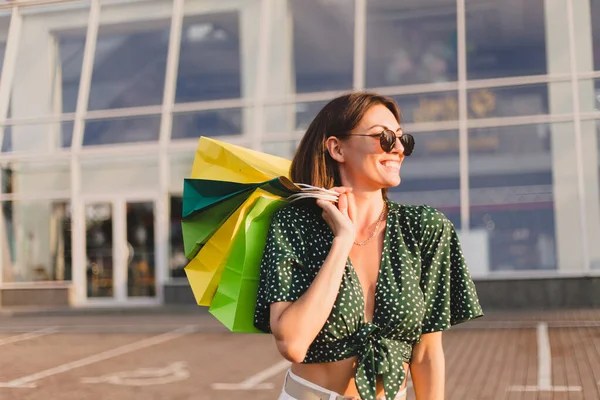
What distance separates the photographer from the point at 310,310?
194 centimetres

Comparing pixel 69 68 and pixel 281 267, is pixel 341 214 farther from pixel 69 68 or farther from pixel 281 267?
pixel 69 68

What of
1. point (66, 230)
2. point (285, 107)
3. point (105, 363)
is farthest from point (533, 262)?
point (66, 230)

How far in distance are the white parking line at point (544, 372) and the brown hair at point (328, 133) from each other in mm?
5362

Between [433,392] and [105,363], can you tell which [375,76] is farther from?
[433,392]

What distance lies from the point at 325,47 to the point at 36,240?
7677mm

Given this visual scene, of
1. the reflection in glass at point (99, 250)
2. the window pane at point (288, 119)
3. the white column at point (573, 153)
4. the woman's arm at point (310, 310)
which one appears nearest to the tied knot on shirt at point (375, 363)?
the woman's arm at point (310, 310)

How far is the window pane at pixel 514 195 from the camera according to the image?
14.6m

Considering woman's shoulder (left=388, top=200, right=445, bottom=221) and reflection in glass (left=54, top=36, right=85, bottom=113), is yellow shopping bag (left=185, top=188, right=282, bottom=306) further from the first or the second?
reflection in glass (left=54, top=36, right=85, bottom=113)

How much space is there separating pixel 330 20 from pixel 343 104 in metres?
14.4

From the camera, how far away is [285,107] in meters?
16.2

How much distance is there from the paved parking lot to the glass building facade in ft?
9.12

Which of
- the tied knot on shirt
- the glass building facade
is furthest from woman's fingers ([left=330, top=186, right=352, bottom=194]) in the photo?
the glass building facade

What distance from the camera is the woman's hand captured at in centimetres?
206

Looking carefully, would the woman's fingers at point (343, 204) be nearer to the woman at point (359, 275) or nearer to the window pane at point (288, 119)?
the woman at point (359, 275)
